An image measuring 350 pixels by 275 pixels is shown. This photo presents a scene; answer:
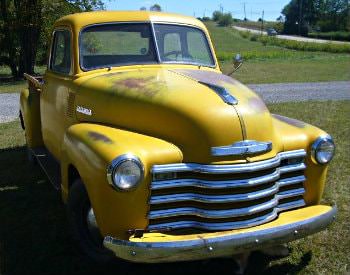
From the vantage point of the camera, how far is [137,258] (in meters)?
3.03

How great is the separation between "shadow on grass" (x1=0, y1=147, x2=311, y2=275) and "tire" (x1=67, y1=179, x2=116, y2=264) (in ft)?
0.44

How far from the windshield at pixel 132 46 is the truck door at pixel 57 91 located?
0.72ft

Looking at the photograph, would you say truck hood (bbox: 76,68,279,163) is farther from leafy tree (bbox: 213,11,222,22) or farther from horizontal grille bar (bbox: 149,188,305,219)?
leafy tree (bbox: 213,11,222,22)

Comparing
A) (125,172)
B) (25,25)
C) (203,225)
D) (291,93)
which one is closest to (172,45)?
(125,172)

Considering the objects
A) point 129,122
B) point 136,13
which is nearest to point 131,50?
point 136,13

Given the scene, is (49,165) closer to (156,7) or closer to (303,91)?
(156,7)

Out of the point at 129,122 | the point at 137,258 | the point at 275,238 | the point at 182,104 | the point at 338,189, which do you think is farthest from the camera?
the point at 338,189

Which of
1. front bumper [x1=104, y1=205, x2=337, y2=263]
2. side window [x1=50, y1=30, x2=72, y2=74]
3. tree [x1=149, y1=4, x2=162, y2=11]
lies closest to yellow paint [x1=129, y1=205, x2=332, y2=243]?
front bumper [x1=104, y1=205, x2=337, y2=263]

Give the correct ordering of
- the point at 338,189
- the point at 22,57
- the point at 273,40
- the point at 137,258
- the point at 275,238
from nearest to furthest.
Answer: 1. the point at 137,258
2. the point at 275,238
3. the point at 338,189
4. the point at 22,57
5. the point at 273,40

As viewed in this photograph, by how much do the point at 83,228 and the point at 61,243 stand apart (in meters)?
0.64

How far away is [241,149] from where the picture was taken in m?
3.29

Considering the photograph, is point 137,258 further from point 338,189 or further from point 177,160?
point 338,189

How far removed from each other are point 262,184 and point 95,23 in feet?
8.10

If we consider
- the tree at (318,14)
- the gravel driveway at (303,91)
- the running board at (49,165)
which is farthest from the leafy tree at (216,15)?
the running board at (49,165)
